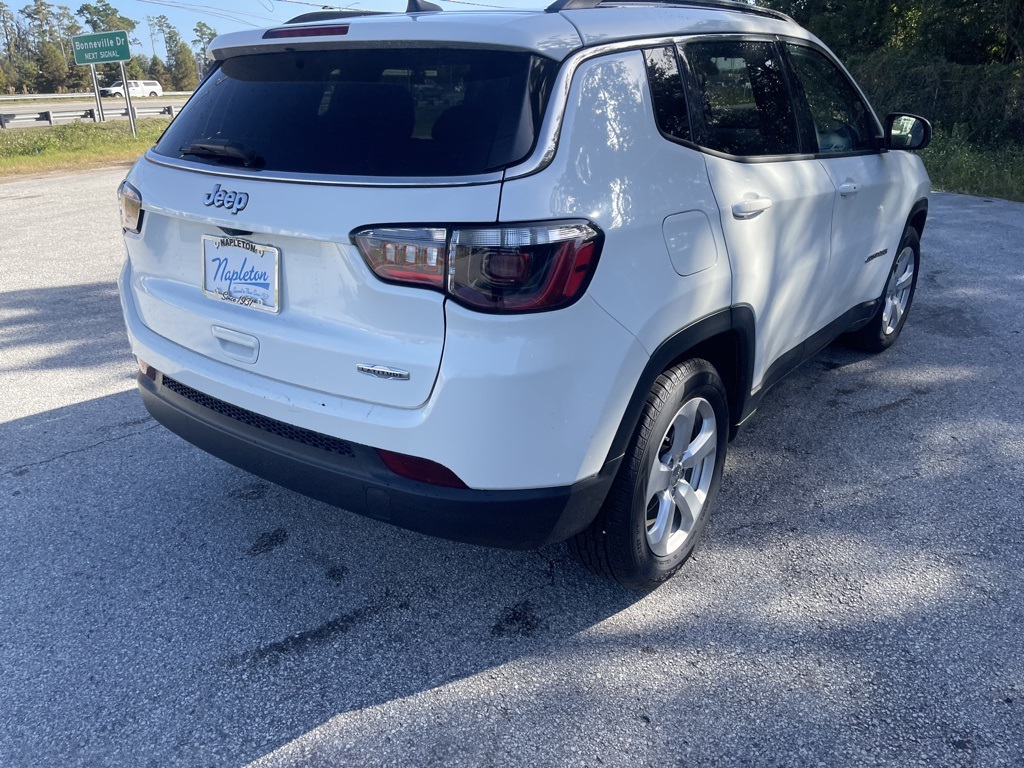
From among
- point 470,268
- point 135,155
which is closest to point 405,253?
point 470,268

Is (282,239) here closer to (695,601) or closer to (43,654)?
(43,654)

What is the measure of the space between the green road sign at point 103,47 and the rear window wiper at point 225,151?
24.6 m

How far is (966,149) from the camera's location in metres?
→ 14.6

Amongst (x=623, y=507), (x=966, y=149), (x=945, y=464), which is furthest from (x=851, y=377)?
(x=966, y=149)

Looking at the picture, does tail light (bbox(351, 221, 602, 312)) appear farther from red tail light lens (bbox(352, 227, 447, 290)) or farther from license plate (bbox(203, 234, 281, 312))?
license plate (bbox(203, 234, 281, 312))

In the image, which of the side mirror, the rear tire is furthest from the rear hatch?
the rear tire

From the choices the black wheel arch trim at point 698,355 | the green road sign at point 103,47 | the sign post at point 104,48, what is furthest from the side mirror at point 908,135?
the green road sign at point 103,47

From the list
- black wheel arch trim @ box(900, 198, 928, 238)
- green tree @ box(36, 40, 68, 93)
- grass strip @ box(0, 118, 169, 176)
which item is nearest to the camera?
black wheel arch trim @ box(900, 198, 928, 238)

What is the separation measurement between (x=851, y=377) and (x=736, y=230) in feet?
7.82

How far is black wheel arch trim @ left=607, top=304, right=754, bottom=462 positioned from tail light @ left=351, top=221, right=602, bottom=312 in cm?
41

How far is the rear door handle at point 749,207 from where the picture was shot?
110 inches

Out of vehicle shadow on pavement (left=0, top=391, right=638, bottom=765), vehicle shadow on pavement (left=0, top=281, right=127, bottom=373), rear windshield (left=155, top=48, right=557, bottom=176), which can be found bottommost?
vehicle shadow on pavement (left=0, top=281, right=127, bottom=373)

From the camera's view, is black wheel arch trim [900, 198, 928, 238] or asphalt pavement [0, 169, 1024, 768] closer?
asphalt pavement [0, 169, 1024, 768]

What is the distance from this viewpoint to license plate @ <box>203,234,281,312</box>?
2.39 meters
